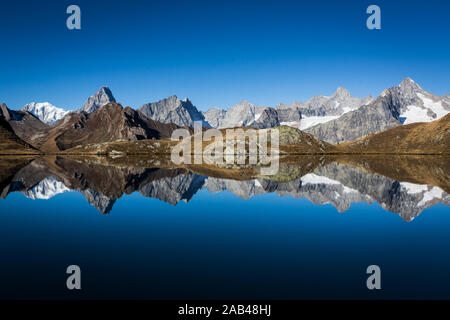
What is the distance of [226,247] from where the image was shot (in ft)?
77.0

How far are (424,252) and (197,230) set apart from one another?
17442 mm

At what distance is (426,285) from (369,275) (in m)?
2.74

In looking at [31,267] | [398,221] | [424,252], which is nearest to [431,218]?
[398,221]

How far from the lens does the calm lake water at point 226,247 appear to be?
16.6 metres

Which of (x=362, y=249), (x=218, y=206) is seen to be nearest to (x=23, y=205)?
(x=218, y=206)

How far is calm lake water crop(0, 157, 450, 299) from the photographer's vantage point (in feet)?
54.4

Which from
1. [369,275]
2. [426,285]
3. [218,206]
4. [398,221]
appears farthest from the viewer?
[218,206]

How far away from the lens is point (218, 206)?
4162 centimetres

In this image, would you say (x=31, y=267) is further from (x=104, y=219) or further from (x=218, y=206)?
(x=218, y=206)
